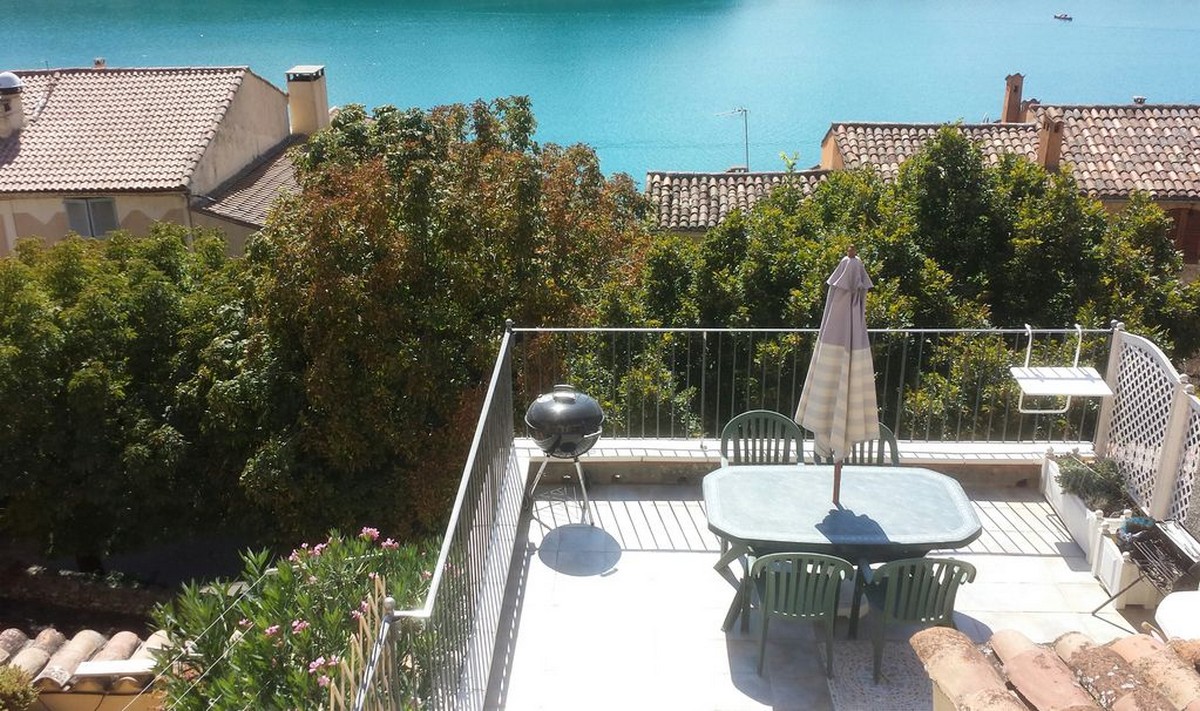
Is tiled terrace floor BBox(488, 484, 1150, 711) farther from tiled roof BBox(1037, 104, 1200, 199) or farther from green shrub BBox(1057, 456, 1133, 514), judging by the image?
tiled roof BBox(1037, 104, 1200, 199)

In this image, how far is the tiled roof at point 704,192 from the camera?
2244 centimetres

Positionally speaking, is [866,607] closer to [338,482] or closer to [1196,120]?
[338,482]

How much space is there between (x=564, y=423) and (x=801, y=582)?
1.85m

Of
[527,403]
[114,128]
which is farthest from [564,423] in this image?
[114,128]

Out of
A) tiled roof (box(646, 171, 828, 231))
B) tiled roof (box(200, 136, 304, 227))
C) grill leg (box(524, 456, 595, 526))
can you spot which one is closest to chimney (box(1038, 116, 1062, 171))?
tiled roof (box(646, 171, 828, 231))

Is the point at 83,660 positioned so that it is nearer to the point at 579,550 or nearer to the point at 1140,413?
the point at 579,550

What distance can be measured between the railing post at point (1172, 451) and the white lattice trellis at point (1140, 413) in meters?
0.06

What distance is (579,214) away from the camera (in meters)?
15.9

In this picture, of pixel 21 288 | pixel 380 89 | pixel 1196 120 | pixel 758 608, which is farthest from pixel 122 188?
pixel 380 89

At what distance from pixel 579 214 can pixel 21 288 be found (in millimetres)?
7745

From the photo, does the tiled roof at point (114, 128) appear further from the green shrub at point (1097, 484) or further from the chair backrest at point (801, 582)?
the chair backrest at point (801, 582)

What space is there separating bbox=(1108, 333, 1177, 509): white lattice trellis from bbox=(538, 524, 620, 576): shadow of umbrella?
329 centimetres

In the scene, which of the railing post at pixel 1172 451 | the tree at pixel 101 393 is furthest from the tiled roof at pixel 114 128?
the railing post at pixel 1172 451

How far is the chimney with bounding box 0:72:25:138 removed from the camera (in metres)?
22.4
